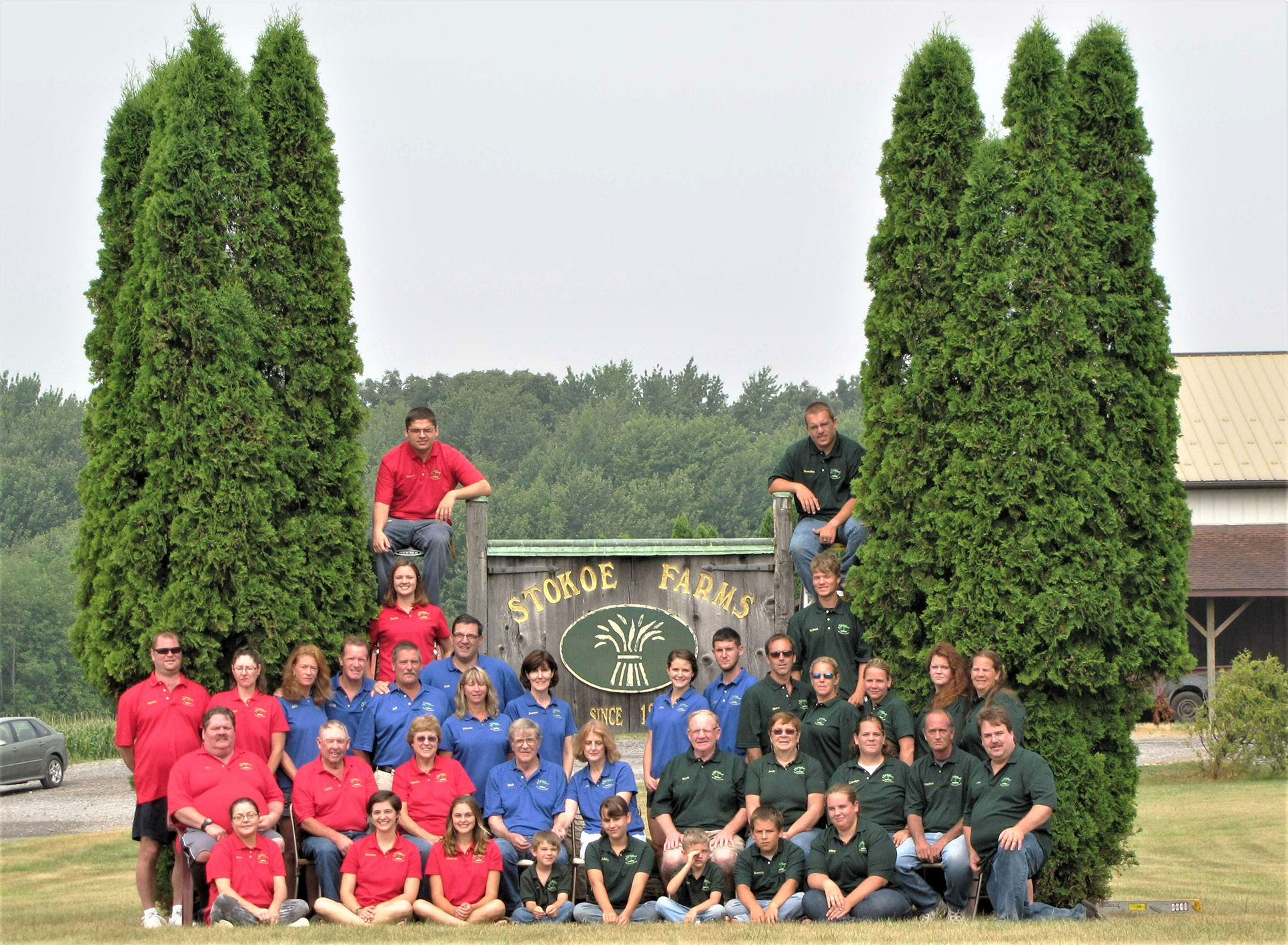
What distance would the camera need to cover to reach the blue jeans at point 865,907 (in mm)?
7609

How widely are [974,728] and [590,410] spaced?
5619 cm

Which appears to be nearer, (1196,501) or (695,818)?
(695,818)

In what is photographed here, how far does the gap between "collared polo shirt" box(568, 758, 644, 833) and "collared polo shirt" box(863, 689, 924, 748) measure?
4.99 feet

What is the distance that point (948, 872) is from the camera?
25.5 ft

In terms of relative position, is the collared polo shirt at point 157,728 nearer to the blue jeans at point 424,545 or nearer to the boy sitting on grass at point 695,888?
the blue jeans at point 424,545

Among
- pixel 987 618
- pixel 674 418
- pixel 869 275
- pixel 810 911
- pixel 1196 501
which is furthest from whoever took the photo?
pixel 674 418

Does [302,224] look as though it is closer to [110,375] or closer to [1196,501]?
[110,375]

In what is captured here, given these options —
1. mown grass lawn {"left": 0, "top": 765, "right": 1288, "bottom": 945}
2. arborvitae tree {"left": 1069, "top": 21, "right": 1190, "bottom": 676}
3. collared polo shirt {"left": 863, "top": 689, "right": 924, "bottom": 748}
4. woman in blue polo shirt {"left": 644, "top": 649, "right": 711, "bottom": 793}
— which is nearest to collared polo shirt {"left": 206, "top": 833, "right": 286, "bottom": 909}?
mown grass lawn {"left": 0, "top": 765, "right": 1288, "bottom": 945}

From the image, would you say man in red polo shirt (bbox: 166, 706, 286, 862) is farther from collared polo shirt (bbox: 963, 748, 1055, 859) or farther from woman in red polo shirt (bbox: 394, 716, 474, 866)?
collared polo shirt (bbox: 963, 748, 1055, 859)

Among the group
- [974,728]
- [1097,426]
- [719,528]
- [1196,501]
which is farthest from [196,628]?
[719,528]

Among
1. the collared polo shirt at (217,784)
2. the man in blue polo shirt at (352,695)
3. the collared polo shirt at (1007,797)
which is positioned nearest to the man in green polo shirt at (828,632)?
the collared polo shirt at (1007,797)

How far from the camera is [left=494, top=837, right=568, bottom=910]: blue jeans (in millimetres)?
7977

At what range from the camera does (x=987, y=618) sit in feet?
29.6

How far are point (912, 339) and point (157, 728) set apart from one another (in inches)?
213
